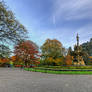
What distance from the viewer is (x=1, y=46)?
9484 millimetres

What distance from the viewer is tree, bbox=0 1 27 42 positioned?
886 centimetres

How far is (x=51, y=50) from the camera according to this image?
40.1m

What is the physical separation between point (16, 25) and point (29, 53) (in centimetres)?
2537

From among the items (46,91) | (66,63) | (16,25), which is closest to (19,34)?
(16,25)

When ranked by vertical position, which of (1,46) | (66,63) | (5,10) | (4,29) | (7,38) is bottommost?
(66,63)

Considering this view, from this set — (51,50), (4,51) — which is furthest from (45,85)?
(51,50)

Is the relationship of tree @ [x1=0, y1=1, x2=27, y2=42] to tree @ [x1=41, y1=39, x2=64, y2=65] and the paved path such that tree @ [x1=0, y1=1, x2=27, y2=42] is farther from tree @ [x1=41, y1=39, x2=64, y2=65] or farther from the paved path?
tree @ [x1=41, y1=39, x2=64, y2=65]

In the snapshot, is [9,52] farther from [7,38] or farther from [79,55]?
[79,55]

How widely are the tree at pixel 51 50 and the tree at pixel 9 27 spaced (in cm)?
2749

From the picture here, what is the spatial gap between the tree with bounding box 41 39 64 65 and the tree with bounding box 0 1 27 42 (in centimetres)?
2749

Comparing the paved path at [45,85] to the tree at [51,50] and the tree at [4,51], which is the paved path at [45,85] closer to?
the tree at [4,51]

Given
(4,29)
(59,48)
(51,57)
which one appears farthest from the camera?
(59,48)

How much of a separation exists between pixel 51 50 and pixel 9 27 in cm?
3180

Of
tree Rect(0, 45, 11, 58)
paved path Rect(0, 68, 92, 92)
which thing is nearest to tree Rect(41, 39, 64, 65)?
tree Rect(0, 45, 11, 58)
